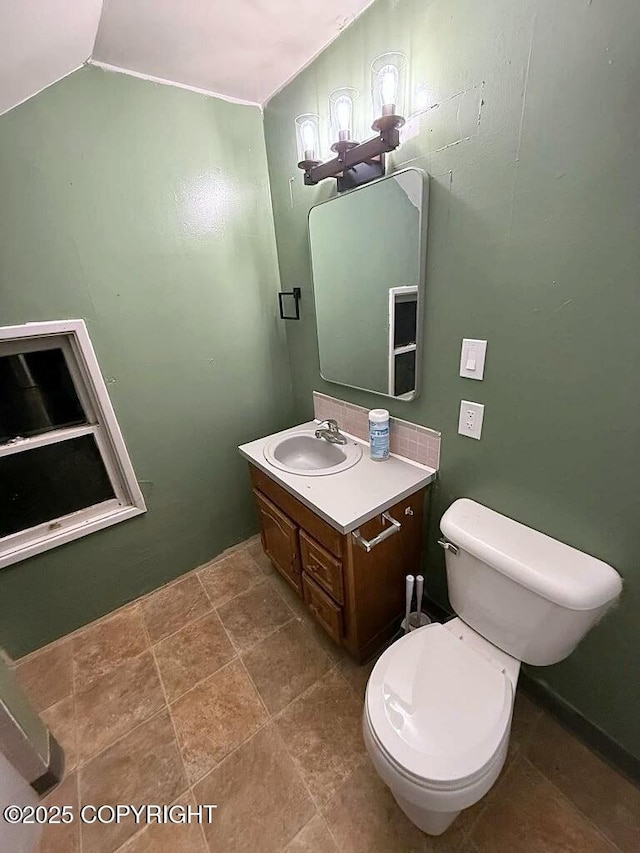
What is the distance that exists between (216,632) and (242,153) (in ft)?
7.24

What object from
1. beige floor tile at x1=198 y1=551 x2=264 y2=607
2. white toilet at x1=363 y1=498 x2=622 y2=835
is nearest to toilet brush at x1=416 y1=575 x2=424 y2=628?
white toilet at x1=363 y1=498 x2=622 y2=835

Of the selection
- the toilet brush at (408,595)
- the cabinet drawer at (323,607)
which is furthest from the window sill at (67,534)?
the toilet brush at (408,595)

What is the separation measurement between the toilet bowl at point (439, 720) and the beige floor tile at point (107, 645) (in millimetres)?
1211

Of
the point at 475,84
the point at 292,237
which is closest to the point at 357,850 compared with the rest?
the point at 475,84

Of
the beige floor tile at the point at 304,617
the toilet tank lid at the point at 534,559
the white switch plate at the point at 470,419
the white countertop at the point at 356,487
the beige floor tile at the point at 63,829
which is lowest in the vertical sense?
the beige floor tile at the point at 63,829

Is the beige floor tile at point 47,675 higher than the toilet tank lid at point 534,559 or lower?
lower

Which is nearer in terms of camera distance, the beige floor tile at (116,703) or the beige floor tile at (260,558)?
the beige floor tile at (116,703)

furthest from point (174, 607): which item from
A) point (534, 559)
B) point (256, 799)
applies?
point (534, 559)

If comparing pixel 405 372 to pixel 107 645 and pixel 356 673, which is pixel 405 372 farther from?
pixel 107 645

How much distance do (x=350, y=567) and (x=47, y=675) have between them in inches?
57.1

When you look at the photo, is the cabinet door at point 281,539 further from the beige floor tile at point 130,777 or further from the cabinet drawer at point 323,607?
the beige floor tile at point 130,777

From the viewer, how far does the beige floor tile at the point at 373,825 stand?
37.3 inches

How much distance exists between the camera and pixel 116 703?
52.7 inches

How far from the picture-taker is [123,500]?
1.64 m
